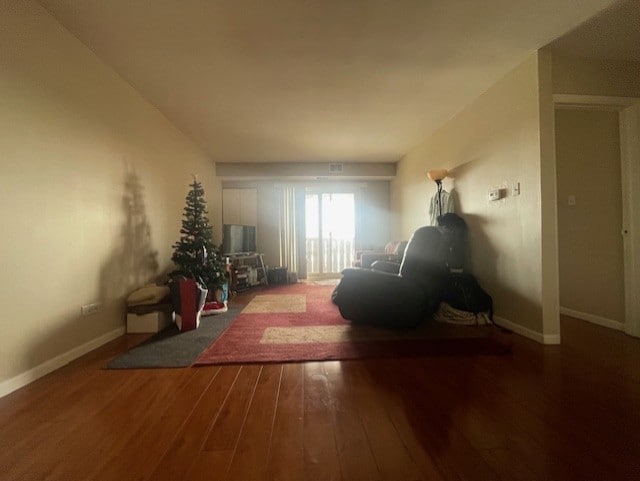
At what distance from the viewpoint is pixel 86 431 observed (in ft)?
4.21

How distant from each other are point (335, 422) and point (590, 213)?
3.48 meters

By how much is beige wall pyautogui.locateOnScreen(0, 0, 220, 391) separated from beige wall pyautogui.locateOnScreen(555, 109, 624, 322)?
4693 millimetres

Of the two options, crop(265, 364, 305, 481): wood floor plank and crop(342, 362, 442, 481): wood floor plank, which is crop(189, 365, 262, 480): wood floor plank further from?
crop(342, 362, 442, 481): wood floor plank

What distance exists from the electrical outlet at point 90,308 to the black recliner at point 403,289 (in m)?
2.08

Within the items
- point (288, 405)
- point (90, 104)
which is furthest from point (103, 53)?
point (288, 405)

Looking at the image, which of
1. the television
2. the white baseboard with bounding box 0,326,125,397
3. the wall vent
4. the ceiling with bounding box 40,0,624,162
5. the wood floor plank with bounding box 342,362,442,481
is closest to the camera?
the wood floor plank with bounding box 342,362,442,481

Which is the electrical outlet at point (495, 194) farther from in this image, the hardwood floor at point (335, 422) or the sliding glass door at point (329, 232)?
the sliding glass door at point (329, 232)

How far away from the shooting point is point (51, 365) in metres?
1.89

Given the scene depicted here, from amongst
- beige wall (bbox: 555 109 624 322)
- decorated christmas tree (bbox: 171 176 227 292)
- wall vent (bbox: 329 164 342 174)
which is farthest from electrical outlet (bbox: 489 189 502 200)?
wall vent (bbox: 329 164 342 174)

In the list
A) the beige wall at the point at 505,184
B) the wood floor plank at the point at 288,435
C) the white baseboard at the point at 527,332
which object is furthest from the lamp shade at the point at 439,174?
the wood floor plank at the point at 288,435

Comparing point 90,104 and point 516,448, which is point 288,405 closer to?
point 516,448

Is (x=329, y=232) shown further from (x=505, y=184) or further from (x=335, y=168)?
(x=505, y=184)

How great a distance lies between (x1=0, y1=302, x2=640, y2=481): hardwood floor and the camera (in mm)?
1052

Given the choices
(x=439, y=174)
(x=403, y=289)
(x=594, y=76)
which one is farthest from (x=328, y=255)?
(x=594, y=76)
